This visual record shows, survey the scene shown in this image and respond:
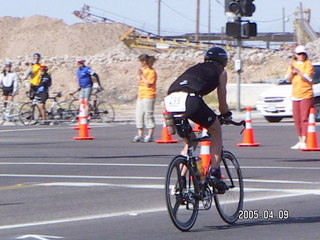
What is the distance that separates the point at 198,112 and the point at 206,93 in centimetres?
22

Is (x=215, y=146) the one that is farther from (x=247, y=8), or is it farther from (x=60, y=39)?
(x=60, y=39)

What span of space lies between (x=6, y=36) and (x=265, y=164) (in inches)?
4252

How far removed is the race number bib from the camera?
901 centimetres

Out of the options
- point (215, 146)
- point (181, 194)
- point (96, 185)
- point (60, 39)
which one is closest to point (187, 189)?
point (181, 194)

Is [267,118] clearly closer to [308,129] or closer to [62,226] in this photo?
[308,129]

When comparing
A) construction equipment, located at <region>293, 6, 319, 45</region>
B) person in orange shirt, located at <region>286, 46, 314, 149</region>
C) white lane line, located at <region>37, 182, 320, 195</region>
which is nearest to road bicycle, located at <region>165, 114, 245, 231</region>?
white lane line, located at <region>37, 182, 320, 195</region>

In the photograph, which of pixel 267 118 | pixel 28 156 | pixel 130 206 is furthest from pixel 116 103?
pixel 130 206

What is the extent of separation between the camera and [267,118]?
93.8 ft

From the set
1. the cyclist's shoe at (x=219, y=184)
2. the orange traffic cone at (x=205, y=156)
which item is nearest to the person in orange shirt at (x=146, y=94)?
the orange traffic cone at (x=205, y=156)

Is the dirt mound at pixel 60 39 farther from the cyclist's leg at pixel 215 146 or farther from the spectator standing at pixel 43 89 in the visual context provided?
the cyclist's leg at pixel 215 146

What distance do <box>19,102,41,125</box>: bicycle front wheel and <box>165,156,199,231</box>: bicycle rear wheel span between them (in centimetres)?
1966

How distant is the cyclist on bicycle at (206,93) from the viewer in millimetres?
9039

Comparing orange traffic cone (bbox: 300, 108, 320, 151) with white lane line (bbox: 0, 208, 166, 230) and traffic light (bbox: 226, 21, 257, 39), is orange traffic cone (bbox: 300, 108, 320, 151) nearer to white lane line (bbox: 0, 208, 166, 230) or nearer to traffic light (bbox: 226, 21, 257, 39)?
white lane line (bbox: 0, 208, 166, 230)

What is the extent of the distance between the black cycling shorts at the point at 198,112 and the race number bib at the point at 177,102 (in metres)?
0.04
